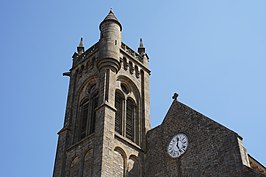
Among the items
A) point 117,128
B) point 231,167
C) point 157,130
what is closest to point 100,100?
point 117,128

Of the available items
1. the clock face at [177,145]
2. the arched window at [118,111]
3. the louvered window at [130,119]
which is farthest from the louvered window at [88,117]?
the clock face at [177,145]

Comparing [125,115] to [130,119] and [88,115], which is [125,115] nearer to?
[130,119]

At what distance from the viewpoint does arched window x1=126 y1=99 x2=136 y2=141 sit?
86.7 ft

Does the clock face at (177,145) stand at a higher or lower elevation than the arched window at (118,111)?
lower

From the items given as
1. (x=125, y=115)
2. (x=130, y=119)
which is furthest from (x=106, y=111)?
Result: (x=130, y=119)

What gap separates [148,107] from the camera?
28.7m

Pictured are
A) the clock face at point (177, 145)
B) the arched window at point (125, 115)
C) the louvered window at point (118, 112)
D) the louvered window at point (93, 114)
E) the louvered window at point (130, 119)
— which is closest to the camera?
the clock face at point (177, 145)

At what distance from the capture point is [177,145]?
2377 centimetres

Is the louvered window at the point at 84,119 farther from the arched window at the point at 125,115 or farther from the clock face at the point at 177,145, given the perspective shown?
the clock face at the point at 177,145

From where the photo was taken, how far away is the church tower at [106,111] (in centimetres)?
2391

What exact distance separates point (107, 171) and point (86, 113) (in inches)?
245

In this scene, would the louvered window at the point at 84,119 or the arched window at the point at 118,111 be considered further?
the louvered window at the point at 84,119

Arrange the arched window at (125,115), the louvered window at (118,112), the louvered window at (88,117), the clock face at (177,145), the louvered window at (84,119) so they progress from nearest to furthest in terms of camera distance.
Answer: the clock face at (177,145) → the louvered window at (118,112) → the arched window at (125,115) → the louvered window at (88,117) → the louvered window at (84,119)

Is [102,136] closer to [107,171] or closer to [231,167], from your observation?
[107,171]
